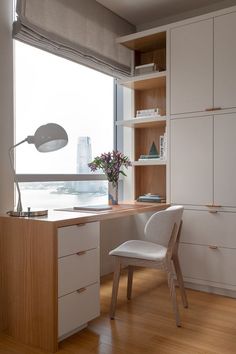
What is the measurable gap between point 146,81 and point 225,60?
0.80 m

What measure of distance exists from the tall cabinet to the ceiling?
41 centimetres

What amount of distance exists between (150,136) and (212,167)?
926mm

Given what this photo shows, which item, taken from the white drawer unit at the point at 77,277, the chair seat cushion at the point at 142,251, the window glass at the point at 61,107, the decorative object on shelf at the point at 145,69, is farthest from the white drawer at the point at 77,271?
the decorative object on shelf at the point at 145,69

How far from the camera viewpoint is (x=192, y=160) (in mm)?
2992

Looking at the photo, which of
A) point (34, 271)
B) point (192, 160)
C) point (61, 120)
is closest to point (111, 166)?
point (61, 120)

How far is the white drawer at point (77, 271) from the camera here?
202 cm

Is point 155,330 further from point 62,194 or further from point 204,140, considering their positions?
point 204,140

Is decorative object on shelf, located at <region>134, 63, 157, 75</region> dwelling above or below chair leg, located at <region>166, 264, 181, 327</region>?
above

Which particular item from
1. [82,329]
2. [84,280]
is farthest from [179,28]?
[82,329]

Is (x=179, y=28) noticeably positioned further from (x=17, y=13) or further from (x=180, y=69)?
(x=17, y=13)

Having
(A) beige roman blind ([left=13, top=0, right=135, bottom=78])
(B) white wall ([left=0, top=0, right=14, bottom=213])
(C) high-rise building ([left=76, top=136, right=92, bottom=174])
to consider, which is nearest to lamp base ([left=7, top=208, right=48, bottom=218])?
(B) white wall ([left=0, top=0, right=14, bottom=213])

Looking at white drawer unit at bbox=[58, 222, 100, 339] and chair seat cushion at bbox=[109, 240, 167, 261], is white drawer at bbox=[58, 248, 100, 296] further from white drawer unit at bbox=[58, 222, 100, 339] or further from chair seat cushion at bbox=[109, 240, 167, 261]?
chair seat cushion at bbox=[109, 240, 167, 261]

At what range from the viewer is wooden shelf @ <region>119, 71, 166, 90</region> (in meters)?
3.23

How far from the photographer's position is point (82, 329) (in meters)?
2.24
